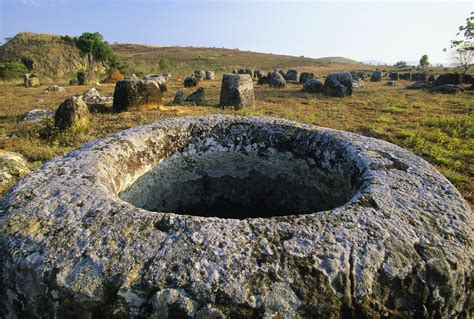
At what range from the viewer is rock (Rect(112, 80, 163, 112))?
13.0 meters

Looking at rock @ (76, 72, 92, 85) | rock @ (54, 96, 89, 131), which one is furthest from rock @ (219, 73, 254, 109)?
rock @ (76, 72, 92, 85)

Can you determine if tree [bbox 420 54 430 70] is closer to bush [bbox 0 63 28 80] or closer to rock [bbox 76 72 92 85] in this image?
rock [bbox 76 72 92 85]

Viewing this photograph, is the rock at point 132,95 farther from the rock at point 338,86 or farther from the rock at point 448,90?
the rock at point 448,90

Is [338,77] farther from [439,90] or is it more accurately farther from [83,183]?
[83,183]

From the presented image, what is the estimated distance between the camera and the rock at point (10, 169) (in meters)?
5.79

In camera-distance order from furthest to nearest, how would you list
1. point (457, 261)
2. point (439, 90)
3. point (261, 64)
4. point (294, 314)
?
1. point (261, 64)
2. point (439, 90)
3. point (457, 261)
4. point (294, 314)

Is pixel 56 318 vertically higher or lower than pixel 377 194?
lower

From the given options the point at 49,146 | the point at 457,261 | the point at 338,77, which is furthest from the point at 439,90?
the point at 457,261

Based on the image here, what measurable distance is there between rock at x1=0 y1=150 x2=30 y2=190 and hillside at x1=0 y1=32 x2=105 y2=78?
3878 centimetres

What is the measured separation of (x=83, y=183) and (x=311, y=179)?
6.77 ft

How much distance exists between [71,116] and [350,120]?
9695mm

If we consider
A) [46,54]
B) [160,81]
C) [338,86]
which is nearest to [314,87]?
[338,86]

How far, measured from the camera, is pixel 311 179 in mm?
3303

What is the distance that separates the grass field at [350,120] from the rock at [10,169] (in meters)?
0.50
